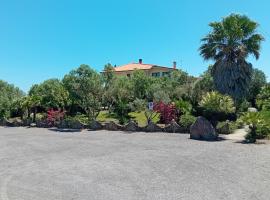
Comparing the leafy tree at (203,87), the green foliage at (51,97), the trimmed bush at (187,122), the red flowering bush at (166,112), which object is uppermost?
the leafy tree at (203,87)

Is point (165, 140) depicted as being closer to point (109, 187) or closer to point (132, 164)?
point (132, 164)

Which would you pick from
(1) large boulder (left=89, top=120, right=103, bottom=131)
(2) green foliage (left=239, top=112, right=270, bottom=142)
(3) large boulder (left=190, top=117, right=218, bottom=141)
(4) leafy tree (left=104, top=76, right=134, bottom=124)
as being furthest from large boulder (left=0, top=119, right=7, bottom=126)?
(2) green foliage (left=239, top=112, right=270, bottom=142)

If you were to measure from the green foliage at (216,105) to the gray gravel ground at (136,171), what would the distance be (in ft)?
17.3

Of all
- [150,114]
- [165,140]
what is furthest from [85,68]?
[165,140]

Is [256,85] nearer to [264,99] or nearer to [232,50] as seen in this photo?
[264,99]

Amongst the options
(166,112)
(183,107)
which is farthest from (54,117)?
(183,107)

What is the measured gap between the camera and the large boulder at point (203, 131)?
18.8m

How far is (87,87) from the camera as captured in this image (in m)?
28.3

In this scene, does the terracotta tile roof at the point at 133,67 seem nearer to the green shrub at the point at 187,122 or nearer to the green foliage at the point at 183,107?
the green foliage at the point at 183,107

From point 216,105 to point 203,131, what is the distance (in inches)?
156

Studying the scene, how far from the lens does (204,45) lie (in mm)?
27875

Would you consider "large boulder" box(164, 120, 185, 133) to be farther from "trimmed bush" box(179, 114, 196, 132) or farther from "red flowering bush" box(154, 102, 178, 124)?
"red flowering bush" box(154, 102, 178, 124)

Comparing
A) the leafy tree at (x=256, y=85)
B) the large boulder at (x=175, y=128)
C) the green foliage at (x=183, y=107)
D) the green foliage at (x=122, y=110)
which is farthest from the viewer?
the leafy tree at (x=256, y=85)

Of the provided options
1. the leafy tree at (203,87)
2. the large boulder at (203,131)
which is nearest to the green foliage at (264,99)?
the leafy tree at (203,87)
